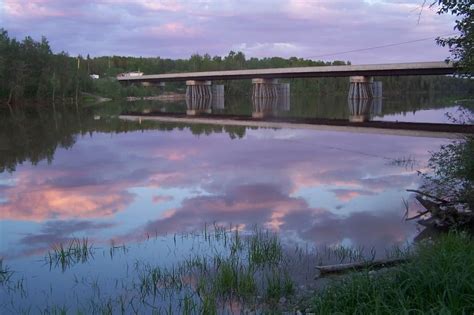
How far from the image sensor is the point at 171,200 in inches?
673

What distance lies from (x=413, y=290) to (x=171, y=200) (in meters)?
11.2

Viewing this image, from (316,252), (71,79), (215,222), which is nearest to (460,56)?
(316,252)

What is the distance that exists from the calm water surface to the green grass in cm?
423

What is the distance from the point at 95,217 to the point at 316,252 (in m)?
6.88

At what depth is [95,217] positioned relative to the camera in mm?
15070

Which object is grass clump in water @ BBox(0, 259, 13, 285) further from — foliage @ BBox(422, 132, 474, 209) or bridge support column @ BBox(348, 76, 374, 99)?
bridge support column @ BBox(348, 76, 374, 99)

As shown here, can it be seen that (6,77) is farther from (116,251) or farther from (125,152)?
(116,251)

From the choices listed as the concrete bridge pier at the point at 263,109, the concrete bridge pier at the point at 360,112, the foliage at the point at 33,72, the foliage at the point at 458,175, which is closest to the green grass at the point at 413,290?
the foliage at the point at 458,175

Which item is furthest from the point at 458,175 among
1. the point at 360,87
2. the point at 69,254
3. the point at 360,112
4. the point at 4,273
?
the point at 360,87

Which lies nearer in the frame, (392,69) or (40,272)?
(40,272)

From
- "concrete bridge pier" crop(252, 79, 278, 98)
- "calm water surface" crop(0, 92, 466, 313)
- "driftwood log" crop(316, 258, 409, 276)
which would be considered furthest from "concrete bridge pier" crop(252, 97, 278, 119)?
"driftwood log" crop(316, 258, 409, 276)

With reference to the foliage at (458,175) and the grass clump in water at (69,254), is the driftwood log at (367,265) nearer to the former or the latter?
the foliage at (458,175)

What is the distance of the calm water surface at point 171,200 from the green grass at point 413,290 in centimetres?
423

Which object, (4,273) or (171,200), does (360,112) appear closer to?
(171,200)
